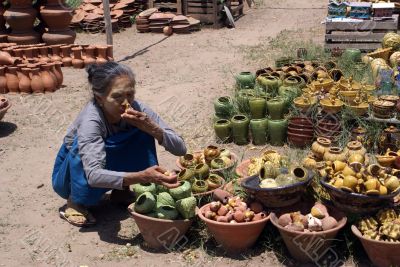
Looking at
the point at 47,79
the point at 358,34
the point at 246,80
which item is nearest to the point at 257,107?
the point at 246,80

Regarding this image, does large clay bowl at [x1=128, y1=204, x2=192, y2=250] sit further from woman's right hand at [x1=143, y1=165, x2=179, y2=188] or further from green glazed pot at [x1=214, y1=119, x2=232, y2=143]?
green glazed pot at [x1=214, y1=119, x2=232, y2=143]

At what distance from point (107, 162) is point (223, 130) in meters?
1.71

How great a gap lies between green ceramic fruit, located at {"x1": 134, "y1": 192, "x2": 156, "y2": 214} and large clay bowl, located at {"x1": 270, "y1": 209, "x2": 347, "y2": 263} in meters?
0.75

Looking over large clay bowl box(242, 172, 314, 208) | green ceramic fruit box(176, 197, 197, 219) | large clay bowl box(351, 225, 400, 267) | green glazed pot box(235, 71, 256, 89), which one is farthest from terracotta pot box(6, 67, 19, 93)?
large clay bowl box(351, 225, 400, 267)

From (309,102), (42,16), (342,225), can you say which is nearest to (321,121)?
(309,102)

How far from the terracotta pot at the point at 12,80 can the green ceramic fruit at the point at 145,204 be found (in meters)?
4.36

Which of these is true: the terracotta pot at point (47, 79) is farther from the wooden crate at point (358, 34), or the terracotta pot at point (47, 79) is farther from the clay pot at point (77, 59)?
the wooden crate at point (358, 34)

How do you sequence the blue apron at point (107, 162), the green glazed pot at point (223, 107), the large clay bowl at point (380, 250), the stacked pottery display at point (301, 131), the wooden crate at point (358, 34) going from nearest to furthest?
1. the large clay bowl at point (380, 250)
2. the blue apron at point (107, 162)
3. the stacked pottery display at point (301, 131)
4. the green glazed pot at point (223, 107)
5. the wooden crate at point (358, 34)

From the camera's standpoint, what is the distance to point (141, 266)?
132 inches

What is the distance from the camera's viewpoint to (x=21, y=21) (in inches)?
350

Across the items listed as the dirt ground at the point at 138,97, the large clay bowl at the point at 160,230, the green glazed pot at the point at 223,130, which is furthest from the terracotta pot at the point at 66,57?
the large clay bowl at the point at 160,230

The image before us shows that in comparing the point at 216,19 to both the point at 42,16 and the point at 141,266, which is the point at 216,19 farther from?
the point at 141,266

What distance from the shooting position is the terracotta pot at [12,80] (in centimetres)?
717

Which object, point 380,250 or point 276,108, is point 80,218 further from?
point 276,108
